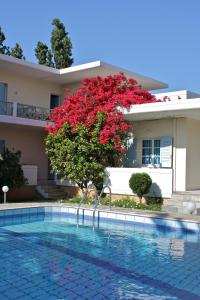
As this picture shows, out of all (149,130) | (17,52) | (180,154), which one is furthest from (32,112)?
(17,52)

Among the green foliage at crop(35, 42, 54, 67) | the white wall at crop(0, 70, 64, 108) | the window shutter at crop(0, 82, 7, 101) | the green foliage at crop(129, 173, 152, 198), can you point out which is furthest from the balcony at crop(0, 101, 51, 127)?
the green foliage at crop(35, 42, 54, 67)

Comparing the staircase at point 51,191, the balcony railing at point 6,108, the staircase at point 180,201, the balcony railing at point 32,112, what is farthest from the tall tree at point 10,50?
the staircase at point 180,201

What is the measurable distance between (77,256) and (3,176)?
341 inches

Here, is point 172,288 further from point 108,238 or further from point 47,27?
point 47,27

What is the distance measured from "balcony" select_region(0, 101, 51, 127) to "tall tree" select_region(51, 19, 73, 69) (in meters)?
16.1

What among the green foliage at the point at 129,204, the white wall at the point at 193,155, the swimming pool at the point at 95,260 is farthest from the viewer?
the white wall at the point at 193,155

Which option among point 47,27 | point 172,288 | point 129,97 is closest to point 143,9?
point 129,97

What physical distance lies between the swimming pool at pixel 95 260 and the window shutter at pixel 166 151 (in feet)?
14.1

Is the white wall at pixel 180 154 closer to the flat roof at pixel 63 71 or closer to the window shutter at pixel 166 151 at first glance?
the window shutter at pixel 166 151

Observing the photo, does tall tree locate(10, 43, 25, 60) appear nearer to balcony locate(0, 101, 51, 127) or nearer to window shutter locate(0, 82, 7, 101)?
window shutter locate(0, 82, 7, 101)

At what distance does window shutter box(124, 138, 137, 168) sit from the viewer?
58.3 feet

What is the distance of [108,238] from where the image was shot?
11.0 metres

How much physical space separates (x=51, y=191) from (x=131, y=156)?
454 centimetres

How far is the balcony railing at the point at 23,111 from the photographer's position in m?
18.5
